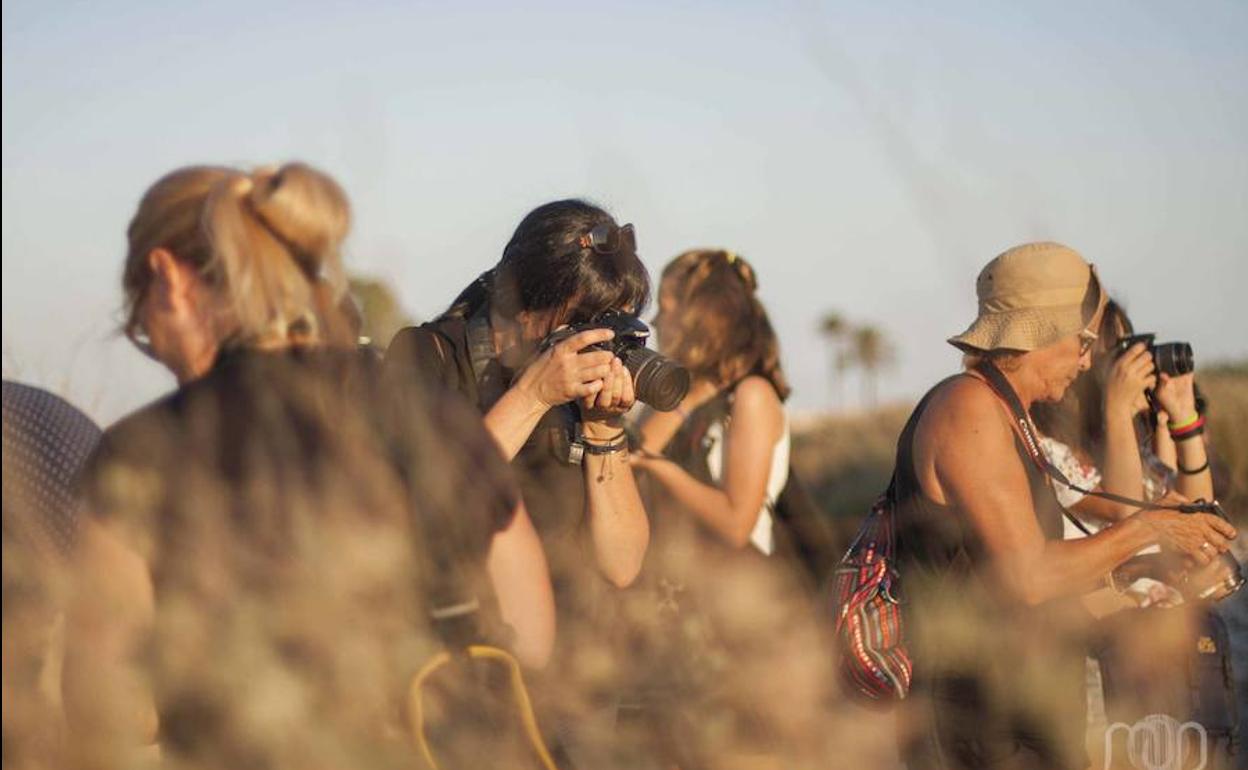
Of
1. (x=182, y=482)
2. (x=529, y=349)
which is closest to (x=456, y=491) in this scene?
(x=182, y=482)

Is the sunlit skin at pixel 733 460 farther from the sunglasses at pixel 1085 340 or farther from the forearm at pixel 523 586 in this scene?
the forearm at pixel 523 586

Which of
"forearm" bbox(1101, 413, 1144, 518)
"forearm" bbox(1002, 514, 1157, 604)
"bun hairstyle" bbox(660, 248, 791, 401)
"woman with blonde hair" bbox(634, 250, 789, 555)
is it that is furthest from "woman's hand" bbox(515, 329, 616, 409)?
"forearm" bbox(1101, 413, 1144, 518)

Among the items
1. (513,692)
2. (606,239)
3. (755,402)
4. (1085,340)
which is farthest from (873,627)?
(755,402)

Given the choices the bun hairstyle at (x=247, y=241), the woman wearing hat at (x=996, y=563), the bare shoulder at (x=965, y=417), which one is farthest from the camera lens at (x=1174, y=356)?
the bun hairstyle at (x=247, y=241)

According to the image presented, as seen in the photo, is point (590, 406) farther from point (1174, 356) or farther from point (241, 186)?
point (1174, 356)

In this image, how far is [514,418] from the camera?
3086 mm

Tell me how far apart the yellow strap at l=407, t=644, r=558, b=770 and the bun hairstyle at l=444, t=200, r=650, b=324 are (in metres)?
1.07

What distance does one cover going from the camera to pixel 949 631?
3.20 meters

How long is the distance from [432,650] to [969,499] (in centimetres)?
135

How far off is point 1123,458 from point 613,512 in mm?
1653

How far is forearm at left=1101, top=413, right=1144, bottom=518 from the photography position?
13.4 feet

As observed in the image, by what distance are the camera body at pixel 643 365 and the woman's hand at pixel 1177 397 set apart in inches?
69.6

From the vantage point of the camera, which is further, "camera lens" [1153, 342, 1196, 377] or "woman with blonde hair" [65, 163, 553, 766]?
"camera lens" [1153, 342, 1196, 377]

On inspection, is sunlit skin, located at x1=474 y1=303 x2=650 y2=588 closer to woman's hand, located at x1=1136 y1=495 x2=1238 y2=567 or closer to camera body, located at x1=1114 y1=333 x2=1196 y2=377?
woman's hand, located at x1=1136 y1=495 x2=1238 y2=567
